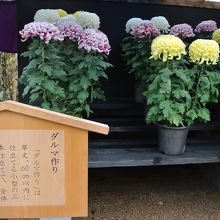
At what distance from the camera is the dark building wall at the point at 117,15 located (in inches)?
167

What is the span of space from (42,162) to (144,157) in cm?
146

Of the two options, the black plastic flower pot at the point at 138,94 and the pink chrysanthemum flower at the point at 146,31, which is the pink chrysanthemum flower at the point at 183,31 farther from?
the black plastic flower pot at the point at 138,94

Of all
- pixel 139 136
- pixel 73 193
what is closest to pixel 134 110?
pixel 139 136

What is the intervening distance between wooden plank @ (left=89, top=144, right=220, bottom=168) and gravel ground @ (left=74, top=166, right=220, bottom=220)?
23.6 inches

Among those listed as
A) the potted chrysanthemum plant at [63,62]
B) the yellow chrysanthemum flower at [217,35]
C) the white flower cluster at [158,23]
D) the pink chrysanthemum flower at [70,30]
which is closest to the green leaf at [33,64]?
the potted chrysanthemum plant at [63,62]

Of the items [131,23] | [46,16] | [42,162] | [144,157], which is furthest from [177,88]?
[42,162]

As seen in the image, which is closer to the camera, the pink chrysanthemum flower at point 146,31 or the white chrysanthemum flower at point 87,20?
the white chrysanthemum flower at point 87,20

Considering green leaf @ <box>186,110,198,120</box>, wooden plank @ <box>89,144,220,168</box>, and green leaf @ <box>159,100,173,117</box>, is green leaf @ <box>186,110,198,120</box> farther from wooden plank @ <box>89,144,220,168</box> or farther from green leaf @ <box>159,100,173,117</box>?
wooden plank @ <box>89,144,220,168</box>

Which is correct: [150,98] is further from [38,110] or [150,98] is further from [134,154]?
[38,110]

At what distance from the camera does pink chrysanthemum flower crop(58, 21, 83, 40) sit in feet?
11.0

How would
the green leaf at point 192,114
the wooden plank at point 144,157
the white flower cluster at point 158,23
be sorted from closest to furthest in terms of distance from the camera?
the green leaf at point 192,114, the wooden plank at point 144,157, the white flower cluster at point 158,23

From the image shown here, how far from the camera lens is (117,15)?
4484 millimetres

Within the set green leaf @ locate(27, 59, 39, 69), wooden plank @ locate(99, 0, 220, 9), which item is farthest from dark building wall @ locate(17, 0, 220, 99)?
green leaf @ locate(27, 59, 39, 69)

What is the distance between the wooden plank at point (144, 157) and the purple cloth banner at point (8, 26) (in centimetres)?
224
